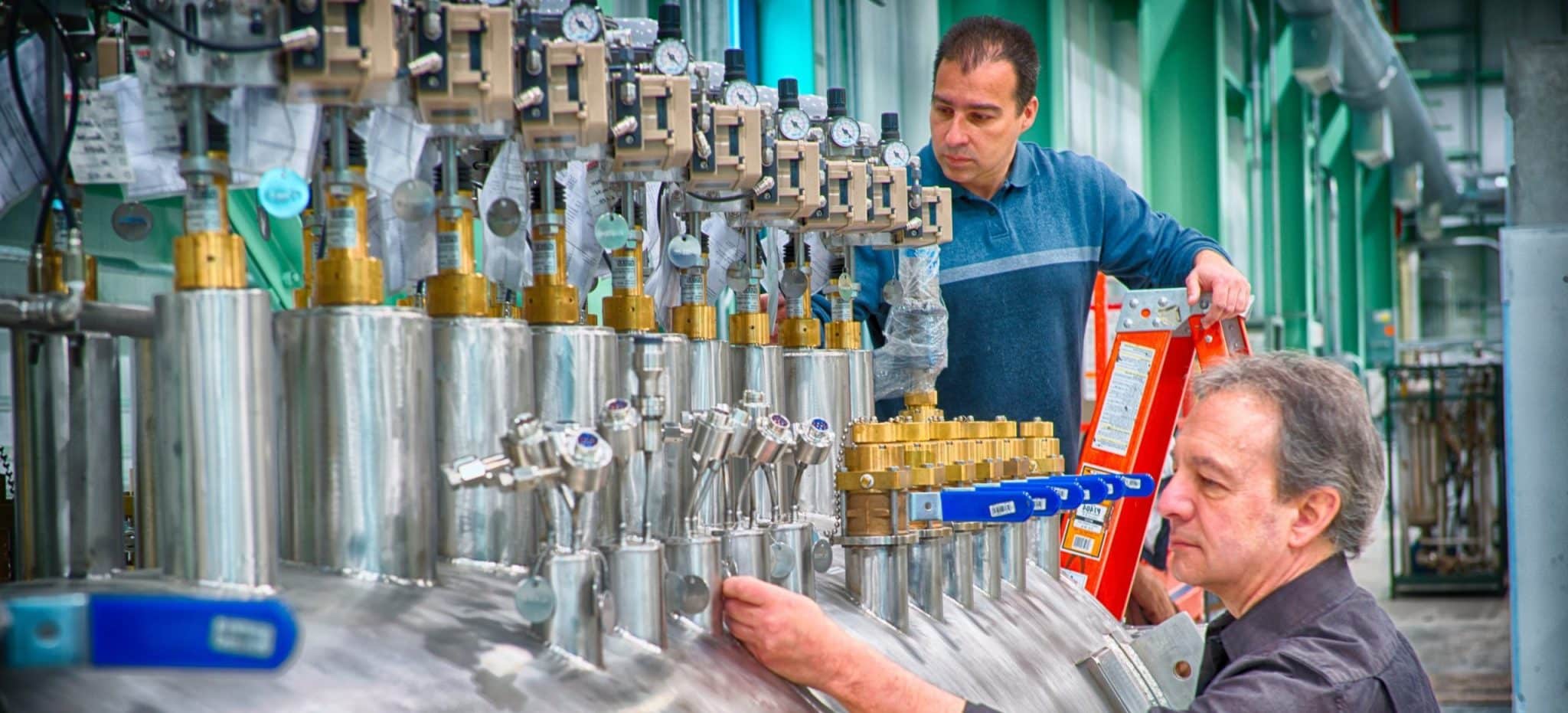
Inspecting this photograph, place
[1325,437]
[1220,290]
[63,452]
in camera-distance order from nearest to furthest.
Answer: [63,452], [1325,437], [1220,290]

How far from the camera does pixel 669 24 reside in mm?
1489

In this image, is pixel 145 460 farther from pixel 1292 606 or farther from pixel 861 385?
pixel 1292 606

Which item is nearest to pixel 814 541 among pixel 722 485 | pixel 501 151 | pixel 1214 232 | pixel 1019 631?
pixel 722 485

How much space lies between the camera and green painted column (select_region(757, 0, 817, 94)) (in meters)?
4.15

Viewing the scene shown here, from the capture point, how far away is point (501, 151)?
1.53 metres

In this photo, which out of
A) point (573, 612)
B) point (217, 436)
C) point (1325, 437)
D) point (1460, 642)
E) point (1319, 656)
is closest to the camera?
point (217, 436)

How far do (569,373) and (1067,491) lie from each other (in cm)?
77

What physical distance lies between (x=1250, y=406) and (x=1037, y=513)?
0.38 m

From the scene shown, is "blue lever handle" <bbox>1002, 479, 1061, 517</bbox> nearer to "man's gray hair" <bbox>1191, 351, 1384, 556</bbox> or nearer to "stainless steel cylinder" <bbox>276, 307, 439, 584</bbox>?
"man's gray hair" <bbox>1191, 351, 1384, 556</bbox>

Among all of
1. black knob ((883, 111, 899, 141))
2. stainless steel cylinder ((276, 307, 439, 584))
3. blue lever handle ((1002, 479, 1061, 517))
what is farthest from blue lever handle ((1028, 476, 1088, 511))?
stainless steel cylinder ((276, 307, 439, 584))

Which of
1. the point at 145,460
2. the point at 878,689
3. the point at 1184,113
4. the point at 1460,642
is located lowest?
the point at 1460,642

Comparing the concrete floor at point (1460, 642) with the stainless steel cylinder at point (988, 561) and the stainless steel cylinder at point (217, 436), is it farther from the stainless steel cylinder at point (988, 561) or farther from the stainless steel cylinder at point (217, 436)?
the stainless steel cylinder at point (217, 436)

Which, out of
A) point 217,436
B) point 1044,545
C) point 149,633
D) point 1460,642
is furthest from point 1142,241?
point 1460,642

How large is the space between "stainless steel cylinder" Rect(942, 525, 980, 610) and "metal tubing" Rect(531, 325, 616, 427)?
0.53 meters
